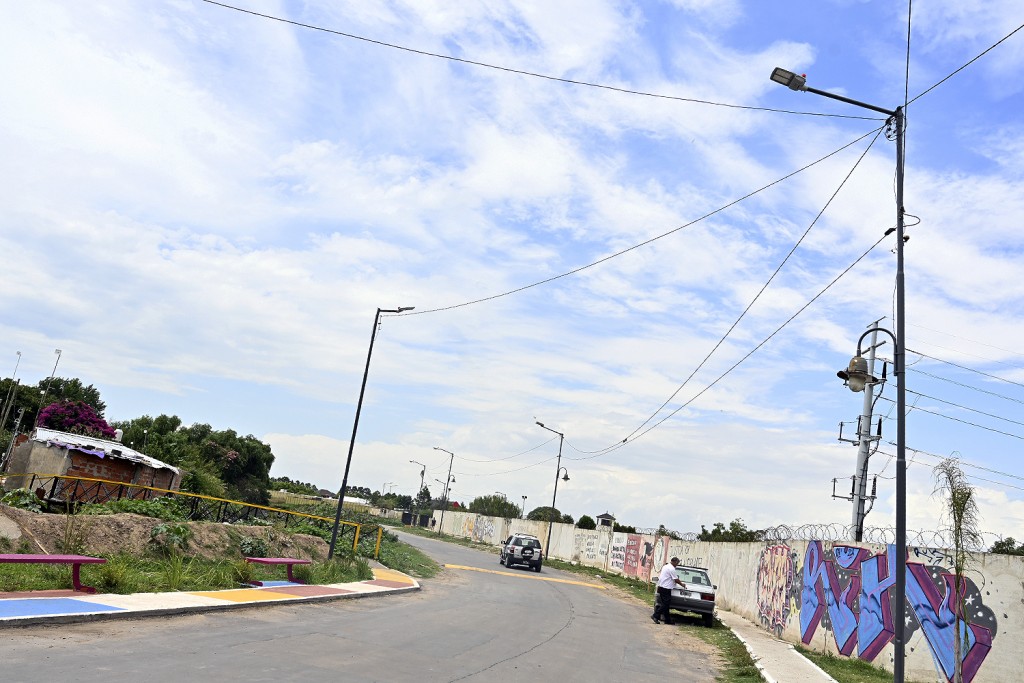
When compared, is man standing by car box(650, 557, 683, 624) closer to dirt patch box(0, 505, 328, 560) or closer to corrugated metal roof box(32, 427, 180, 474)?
dirt patch box(0, 505, 328, 560)

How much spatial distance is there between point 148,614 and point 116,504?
8.12 meters

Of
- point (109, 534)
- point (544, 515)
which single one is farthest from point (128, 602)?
point (544, 515)

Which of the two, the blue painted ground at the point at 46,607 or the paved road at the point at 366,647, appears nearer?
the paved road at the point at 366,647

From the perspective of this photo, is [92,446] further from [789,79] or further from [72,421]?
[789,79]

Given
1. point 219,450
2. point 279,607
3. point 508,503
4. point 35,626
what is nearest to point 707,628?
point 279,607

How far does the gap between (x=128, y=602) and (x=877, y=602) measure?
13811 millimetres

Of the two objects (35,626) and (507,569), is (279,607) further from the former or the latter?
(507,569)

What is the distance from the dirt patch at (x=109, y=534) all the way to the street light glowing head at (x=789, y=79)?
14349 mm

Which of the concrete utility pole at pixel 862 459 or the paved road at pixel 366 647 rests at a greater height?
the concrete utility pole at pixel 862 459

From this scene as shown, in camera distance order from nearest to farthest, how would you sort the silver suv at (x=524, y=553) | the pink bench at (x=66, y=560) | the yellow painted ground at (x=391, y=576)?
1. the pink bench at (x=66, y=560)
2. the yellow painted ground at (x=391, y=576)
3. the silver suv at (x=524, y=553)

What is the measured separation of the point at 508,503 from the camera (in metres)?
99.6

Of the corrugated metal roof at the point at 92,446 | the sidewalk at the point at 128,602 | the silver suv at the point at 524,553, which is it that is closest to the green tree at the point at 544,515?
the silver suv at the point at 524,553

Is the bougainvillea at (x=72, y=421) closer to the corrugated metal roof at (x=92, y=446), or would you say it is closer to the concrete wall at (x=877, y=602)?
the corrugated metal roof at (x=92, y=446)

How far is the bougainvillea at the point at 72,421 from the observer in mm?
49875
